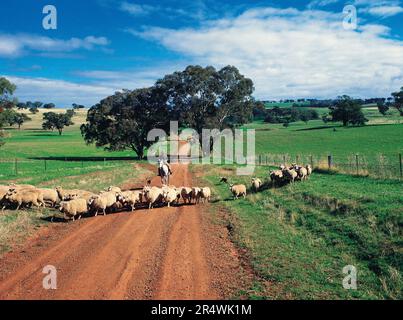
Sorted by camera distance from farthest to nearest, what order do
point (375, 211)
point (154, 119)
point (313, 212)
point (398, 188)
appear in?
1. point (154, 119)
2. point (398, 188)
3. point (313, 212)
4. point (375, 211)

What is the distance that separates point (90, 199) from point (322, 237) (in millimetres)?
11322

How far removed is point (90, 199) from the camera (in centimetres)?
1888

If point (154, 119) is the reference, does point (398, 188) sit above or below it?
below

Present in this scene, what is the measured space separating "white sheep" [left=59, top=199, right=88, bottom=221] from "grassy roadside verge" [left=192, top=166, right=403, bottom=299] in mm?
6631

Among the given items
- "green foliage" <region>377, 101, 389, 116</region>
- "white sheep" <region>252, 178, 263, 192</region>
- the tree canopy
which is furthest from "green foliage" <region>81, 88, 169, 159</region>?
"green foliage" <region>377, 101, 389, 116</region>

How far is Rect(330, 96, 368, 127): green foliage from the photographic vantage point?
105m

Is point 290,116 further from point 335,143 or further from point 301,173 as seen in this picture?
point 301,173

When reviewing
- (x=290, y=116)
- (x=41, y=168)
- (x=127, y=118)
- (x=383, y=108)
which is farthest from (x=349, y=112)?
(x=41, y=168)

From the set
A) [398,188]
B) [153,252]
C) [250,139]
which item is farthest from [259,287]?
[250,139]

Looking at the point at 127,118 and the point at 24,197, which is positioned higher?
the point at 127,118

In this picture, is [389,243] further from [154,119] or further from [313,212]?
[154,119]

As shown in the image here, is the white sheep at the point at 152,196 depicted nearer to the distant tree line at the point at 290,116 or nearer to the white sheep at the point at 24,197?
the white sheep at the point at 24,197

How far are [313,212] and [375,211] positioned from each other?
288 cm

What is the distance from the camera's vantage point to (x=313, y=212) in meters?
17.4
